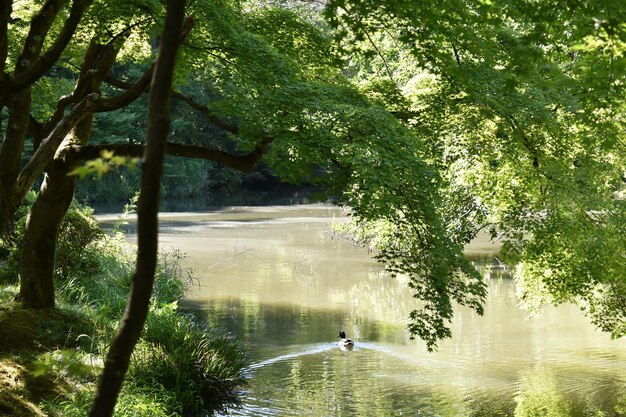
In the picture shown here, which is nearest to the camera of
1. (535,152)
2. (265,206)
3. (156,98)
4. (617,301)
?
(156,98)

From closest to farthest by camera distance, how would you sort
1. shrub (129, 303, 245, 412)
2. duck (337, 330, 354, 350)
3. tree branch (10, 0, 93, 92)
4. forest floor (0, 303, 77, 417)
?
tree branch (10, 0, 93, 92) → forest floor (0, 303, 77, 417) → shrub (129, 303, 245, 412) → duck (337, 330, 354, 350)

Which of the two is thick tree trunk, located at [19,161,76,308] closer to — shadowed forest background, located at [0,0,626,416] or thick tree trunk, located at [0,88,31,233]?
shadowed forest background, located at [0,0,626,416]

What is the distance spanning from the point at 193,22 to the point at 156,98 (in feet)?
16.8

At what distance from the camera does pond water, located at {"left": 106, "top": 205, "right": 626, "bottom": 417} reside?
11.3m

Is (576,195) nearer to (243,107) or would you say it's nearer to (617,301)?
(617,301)

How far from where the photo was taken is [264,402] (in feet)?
35.2

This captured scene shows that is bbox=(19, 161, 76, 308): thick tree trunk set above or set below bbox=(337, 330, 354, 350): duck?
above

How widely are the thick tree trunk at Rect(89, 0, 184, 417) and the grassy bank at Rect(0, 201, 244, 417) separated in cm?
457

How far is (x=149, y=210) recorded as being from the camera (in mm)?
2139

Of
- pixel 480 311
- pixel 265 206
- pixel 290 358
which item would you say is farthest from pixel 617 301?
pixel 265 206

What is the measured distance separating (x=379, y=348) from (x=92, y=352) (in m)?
6.45

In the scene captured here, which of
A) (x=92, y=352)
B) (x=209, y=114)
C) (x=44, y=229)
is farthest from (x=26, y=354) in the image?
(x=209, y=114)

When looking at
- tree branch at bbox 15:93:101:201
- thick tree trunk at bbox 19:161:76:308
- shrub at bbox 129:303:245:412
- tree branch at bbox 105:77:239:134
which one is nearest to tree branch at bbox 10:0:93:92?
tree branch at bbox 15:93:101:201

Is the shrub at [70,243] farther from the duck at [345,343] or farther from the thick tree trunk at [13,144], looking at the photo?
the duck at [345,343]
